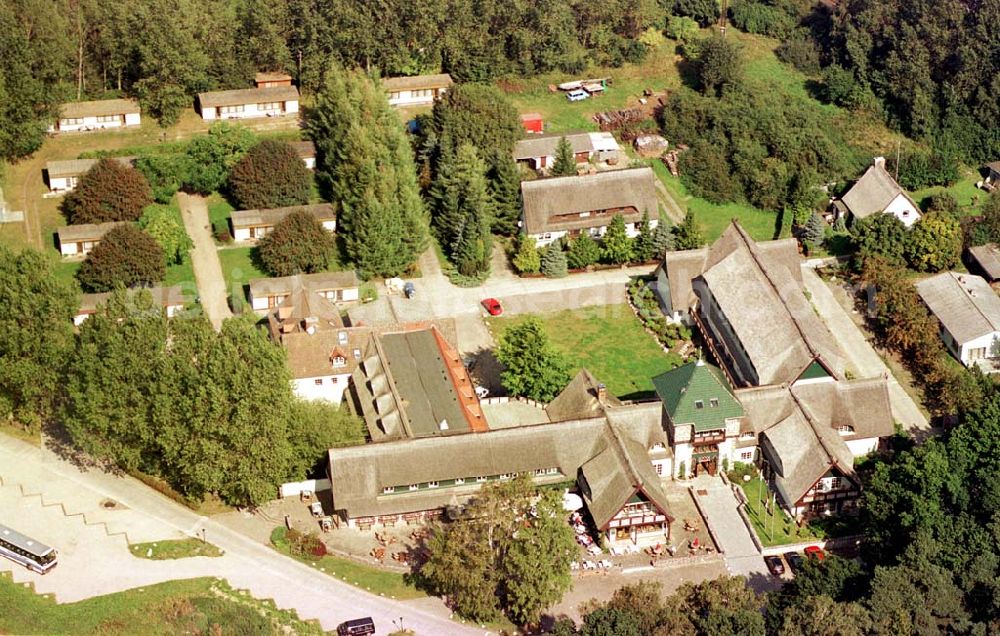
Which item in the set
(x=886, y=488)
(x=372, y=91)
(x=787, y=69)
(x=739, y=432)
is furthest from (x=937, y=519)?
(x=787, y=69)

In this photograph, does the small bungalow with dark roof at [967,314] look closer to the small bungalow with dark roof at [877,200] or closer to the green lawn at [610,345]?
the small bungalow with dark roof at [877,200]

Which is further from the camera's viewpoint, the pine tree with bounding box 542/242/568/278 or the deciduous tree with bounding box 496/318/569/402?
the pine tree with bounding box 542/242/568/278

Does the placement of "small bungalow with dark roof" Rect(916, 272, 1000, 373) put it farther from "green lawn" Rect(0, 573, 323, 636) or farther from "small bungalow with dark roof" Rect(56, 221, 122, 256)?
"small bungalow with dark roof" Rect(56, 221, 122, 256)

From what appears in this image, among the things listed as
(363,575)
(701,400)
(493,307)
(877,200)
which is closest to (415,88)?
(493,307)

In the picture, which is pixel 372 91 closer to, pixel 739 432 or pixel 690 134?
pixel 690 134

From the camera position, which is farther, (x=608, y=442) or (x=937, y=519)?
(x=608, y=442)

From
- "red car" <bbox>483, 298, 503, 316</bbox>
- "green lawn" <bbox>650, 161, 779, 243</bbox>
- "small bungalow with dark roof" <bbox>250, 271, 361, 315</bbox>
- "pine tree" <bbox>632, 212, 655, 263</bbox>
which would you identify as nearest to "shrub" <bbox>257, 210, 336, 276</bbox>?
"small bungalow with dark roof" <bbox>250, 271, 361, 315</bbox>

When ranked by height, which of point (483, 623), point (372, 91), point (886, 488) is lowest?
point (483, 623)
